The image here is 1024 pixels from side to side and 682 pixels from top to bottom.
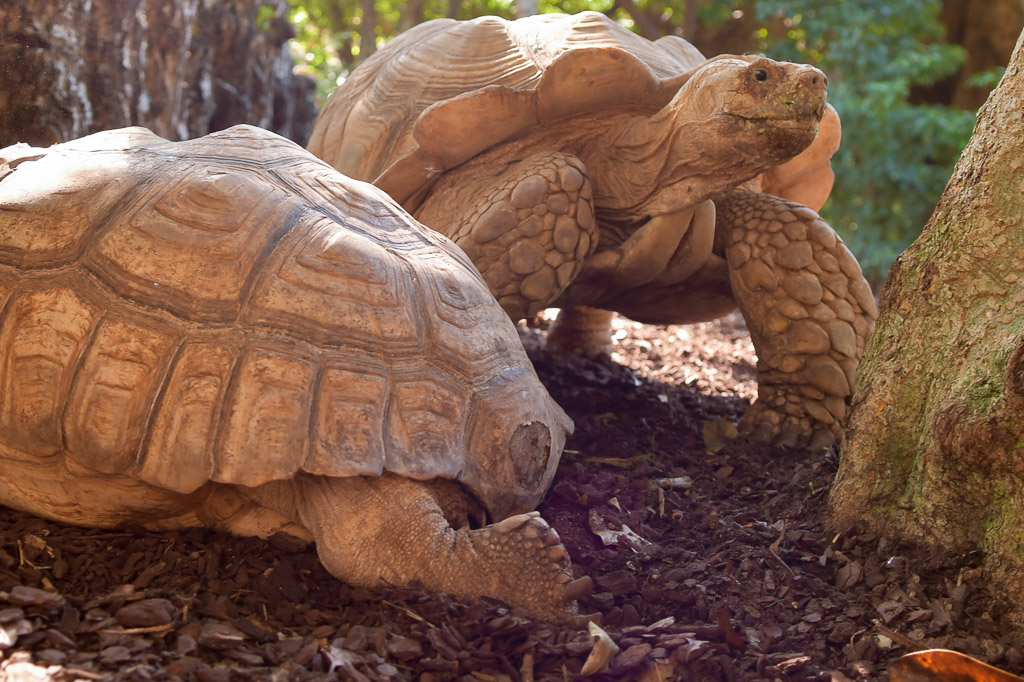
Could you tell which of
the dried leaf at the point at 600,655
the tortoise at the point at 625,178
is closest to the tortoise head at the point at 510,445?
the dried leaf at the point at 600,655

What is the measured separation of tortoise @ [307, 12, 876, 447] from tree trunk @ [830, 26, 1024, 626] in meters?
0.87

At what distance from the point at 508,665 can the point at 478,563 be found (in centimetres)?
22

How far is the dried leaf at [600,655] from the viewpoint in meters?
1.81

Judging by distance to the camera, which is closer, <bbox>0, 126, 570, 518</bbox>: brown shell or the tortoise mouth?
<bbox>0, 126, 570, 518</bbox>: brown shell

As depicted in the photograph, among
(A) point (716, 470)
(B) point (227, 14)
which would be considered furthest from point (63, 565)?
(B) point (227, 14)

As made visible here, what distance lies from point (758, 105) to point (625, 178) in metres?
0.69

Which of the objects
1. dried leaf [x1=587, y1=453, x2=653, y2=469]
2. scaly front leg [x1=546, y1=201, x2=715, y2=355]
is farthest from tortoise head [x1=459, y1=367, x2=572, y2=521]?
scaly front leg [x1=546, y1=201, x2=715, y2=355]

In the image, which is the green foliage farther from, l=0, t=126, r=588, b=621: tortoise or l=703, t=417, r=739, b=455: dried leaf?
l=0, t=126, r=588, b=621: tortoise

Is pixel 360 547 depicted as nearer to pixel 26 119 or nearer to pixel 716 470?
pixel 716 470

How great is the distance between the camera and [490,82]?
3652mm

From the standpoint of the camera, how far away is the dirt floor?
1732mm

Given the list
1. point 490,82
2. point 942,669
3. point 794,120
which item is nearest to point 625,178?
point 490,82

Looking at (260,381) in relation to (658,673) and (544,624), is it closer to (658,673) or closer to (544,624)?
(544,624)

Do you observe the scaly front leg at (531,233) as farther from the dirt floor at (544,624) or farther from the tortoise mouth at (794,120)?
the dirt floor at (544,624)
